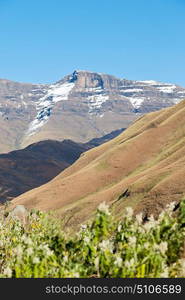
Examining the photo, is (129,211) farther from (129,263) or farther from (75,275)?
(75,275)

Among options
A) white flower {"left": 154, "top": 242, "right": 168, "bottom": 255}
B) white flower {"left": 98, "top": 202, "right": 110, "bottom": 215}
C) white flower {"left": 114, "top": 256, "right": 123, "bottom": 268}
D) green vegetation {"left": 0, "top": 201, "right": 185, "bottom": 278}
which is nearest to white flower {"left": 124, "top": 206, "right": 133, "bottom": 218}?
green vegetation {"left": 0, "top": 201, "right": 185, "bottom": 278}

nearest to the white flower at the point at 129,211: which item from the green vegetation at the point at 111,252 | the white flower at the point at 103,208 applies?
the green vegetation at the point at 111,252

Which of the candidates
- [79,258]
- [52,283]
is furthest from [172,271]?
[52,283]

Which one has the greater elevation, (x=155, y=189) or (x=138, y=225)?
(x=155, y=189)

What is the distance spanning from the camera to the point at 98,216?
27281mm

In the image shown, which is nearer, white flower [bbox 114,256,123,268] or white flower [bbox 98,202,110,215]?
white flower [bbox 114,256,123,268]

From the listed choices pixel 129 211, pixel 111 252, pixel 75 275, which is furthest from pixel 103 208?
pixel 75 275

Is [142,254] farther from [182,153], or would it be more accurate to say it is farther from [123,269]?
[182,153]

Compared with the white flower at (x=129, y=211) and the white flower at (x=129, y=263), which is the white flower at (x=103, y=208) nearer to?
the white flower at (x=129, y=211)

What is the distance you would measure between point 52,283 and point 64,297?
32.9 inches

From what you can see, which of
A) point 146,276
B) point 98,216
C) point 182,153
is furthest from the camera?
point 182,153

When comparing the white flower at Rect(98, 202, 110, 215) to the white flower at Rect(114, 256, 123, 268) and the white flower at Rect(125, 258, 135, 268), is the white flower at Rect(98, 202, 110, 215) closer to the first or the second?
the white flower at Rect(114, 256, 123, 268)

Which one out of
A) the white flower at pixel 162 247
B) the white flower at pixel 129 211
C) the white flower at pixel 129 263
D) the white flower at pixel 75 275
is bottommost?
the white flower at pixel 75 275

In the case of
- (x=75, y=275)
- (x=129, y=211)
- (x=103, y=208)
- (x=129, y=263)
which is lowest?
(x=75, y=275)
